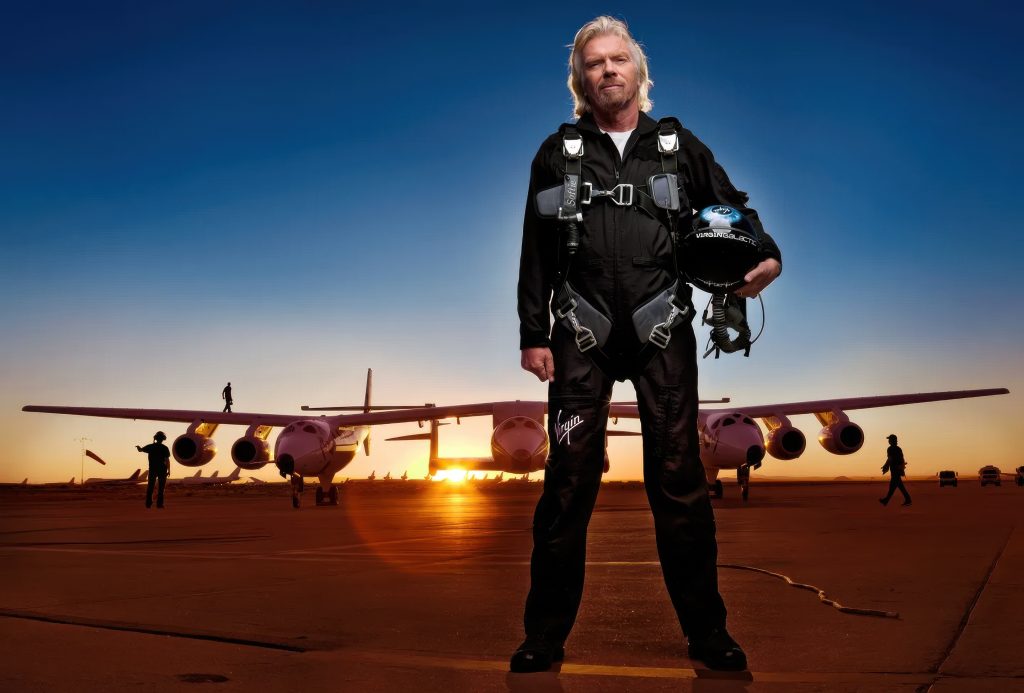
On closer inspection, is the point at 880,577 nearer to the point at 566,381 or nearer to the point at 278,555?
the point at 566,381

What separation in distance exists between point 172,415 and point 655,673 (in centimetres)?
2317

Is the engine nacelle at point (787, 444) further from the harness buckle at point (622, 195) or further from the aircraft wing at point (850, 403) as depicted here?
the harness buckle at point (622, 195)

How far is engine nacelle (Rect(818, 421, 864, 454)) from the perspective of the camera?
67.8 ft

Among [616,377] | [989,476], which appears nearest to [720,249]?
[616,377]

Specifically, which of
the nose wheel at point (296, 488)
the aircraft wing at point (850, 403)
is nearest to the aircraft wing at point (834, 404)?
the aircraft wing at point (850, 403)

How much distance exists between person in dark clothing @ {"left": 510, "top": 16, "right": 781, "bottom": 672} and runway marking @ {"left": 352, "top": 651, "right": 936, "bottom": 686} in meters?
0.20

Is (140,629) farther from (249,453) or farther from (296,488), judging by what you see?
(296,488)

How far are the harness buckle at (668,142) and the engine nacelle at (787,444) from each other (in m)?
17.8

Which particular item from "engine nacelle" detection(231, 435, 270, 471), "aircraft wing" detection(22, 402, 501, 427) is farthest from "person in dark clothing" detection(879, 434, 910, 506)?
"engine nacelle" detection(231, 435, 270, 471)

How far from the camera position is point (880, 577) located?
4773 millimetres

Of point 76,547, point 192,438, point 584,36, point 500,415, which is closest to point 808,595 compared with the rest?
point 584,36

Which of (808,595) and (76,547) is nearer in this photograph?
(808,595)

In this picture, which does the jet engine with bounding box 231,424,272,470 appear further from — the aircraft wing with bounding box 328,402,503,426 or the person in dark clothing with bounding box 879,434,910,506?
the person in dark clothing with bounding box 879,434,910,506

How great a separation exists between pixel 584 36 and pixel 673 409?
159cm
